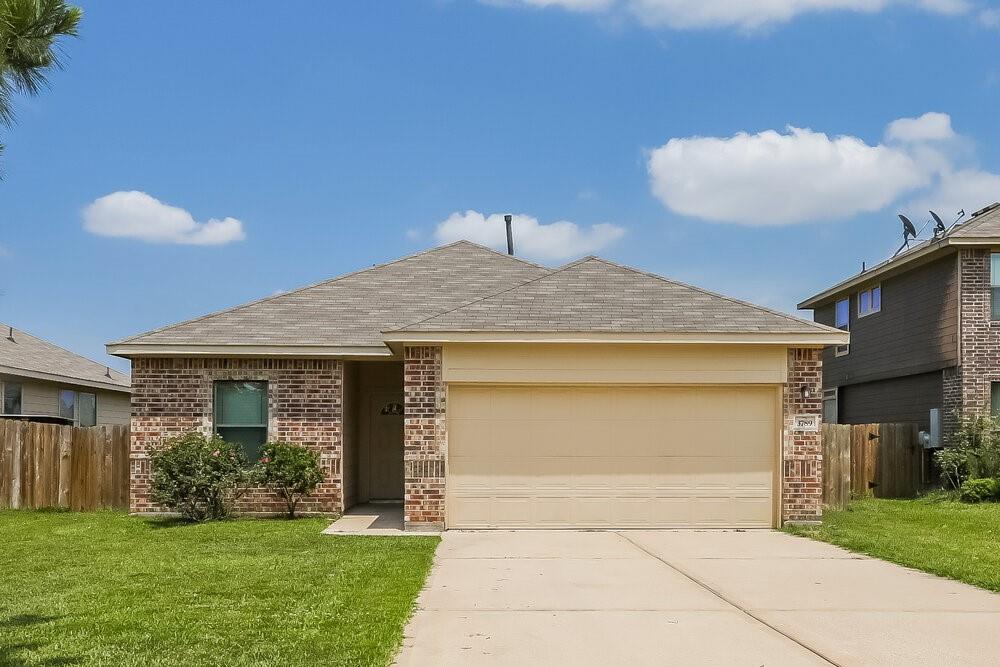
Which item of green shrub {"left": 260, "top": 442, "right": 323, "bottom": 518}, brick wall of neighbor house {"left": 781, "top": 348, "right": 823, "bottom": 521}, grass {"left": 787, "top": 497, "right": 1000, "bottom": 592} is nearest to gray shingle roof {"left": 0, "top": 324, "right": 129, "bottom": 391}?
green shrub {"left": 260, "top": 442, "right": 323, "bottom": 518}

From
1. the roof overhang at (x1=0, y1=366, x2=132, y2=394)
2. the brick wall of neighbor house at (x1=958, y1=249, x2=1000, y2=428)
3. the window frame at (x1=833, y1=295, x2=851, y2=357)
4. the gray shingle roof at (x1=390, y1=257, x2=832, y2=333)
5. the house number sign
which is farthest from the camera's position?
the window frame at (x1=833, y1=295, x2=851, y2=357)

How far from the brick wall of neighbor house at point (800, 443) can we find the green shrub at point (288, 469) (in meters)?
7.34

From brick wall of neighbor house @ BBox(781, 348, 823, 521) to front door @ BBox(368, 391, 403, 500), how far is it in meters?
7.78

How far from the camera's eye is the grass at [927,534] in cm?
1098

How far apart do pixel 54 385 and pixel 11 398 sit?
1.94 m

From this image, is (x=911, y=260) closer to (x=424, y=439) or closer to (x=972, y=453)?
(x=972, y=453)

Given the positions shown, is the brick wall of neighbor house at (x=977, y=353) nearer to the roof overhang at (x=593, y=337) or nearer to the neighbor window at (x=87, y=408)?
the roof overhang at (x=593, y=337)

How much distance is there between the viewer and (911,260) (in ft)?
70.6

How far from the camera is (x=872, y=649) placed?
7254mm

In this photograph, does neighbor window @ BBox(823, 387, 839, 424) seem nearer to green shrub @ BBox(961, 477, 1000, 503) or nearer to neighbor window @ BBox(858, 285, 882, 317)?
neighbor window @ BBox(858, 285, 882, 317)

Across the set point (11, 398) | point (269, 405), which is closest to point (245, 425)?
point (269, 405)

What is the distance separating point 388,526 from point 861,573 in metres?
7.01

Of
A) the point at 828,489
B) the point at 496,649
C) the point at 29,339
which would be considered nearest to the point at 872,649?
the point at 496,649

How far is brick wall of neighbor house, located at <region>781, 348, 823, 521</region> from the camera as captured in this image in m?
14.4
